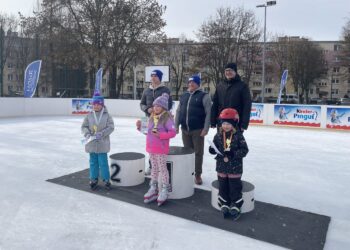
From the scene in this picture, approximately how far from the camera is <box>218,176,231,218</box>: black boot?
11.5 feet

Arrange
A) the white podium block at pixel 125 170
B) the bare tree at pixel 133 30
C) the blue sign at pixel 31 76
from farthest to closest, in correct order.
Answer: the bare tree at pixel 133 30
the blue sign at pixel 31 76
the white podium block at pixel 125 170

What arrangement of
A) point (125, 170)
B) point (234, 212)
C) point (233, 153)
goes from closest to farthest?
point (233, 153)
point (234, 212)
point (125, 170)

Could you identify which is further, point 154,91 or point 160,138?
point 154,91

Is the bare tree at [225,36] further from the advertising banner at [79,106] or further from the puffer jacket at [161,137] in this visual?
the puffer jacket at [161,137]

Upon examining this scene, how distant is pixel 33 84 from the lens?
1538 centimetres

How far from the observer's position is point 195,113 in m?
4.39

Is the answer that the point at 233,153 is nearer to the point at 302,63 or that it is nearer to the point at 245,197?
the point at 245,197

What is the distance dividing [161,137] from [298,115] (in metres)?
10.8

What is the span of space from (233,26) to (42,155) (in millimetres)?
28977

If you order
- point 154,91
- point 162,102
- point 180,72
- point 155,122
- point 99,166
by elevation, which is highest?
point 180,72

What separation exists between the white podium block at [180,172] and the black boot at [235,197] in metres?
0.77

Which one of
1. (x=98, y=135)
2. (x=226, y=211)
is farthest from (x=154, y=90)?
(x=226, y=211)

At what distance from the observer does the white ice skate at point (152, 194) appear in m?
3.94

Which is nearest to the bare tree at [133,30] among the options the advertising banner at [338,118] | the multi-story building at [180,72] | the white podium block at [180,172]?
the multi-story building at [180,72]
